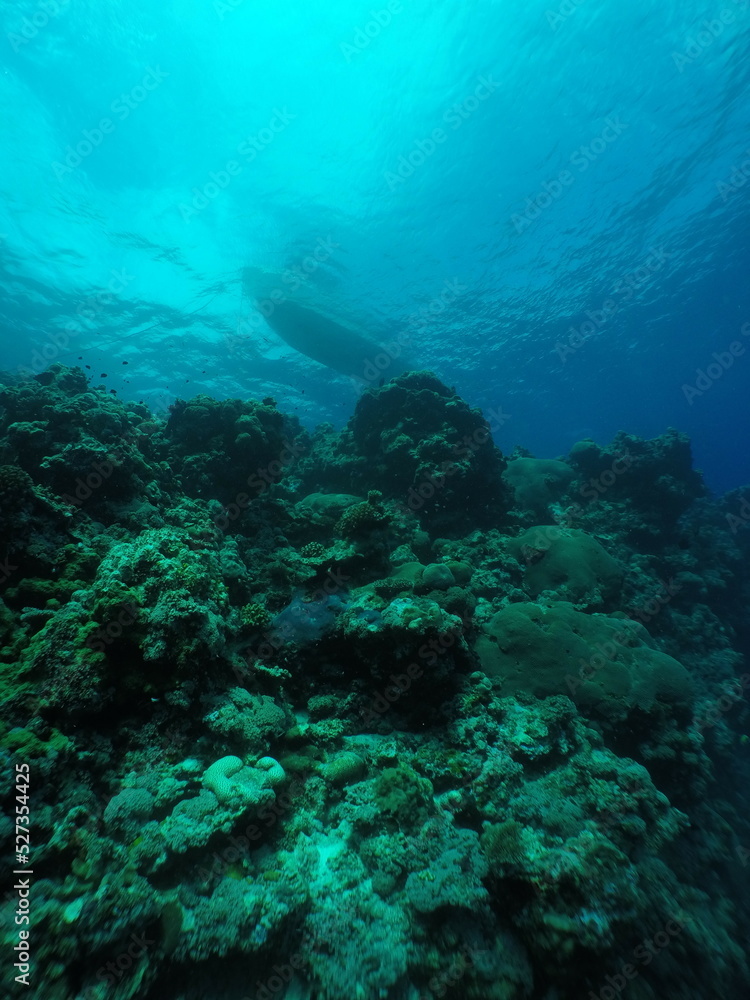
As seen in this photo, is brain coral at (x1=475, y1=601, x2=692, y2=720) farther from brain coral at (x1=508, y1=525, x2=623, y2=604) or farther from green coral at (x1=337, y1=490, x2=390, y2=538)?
green coral at (x1=337, y1=490, x2=390, y2=538)

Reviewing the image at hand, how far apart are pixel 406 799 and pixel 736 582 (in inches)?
772

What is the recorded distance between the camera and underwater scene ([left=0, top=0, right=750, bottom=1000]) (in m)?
3.56

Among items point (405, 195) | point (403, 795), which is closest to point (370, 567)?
point (403, 795)

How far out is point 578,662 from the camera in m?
7.74

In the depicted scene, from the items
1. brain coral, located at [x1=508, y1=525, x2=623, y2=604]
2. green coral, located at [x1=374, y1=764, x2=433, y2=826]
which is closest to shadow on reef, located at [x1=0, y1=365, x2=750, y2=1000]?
green coral, located at [x1=374, y1=764, x2=433, y2=826]

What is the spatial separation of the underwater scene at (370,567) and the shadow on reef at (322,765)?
38mm

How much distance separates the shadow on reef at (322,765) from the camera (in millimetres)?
Answer: 3330

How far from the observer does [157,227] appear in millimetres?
25312

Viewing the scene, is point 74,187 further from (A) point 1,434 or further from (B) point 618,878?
(B) point 618,878

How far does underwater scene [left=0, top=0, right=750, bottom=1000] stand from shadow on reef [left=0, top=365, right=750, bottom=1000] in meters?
0.04

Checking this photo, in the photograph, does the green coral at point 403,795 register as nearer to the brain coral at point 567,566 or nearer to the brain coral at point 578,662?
the brain coral at point 578,662

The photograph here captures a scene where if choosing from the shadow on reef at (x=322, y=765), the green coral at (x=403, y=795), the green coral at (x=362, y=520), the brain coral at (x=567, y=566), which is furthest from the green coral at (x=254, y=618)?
the brain coral at (x=567, y=566)

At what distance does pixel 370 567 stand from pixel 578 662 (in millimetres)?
4629

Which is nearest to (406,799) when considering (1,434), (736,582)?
(1,434)
